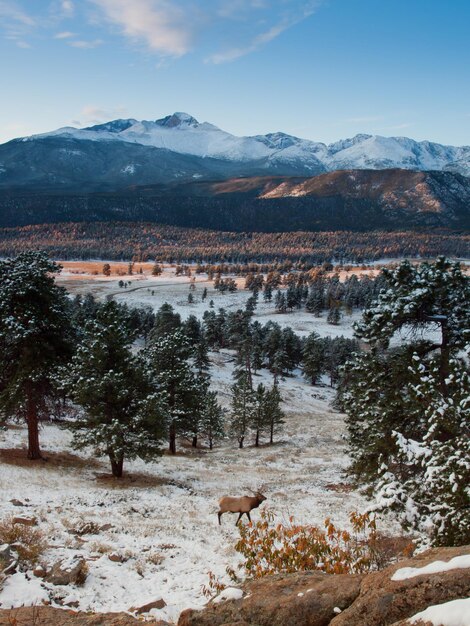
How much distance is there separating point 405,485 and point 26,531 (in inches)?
397

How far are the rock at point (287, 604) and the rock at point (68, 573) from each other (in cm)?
480

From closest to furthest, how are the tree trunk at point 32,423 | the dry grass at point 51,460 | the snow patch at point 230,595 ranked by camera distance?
the snow patch at point 230,595
the dry grass at point 51,460
the tree trunk at point 32,423

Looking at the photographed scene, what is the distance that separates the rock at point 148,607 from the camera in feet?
26.8

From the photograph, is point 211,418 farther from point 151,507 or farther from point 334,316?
point 334,316

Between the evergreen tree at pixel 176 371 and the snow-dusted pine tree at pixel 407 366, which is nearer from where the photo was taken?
the snow-dusted pine tree at pixel 407 366

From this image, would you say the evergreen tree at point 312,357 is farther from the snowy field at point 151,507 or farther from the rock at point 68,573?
the rock at point 68,573

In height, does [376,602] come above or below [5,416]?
above

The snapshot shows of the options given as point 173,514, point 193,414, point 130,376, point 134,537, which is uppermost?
point 130,376

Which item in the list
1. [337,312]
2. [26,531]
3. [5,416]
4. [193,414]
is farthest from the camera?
[337,312]

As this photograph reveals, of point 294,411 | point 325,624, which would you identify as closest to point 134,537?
point 325,624

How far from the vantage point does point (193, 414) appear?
35.9 m

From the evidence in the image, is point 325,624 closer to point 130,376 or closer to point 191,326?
point 130,376

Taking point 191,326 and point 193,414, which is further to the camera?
point 191,326

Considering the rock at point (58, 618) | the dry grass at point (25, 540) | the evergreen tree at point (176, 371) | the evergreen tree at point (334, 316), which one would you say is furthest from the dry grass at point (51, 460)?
the evergreen tree at point (334, 316)
